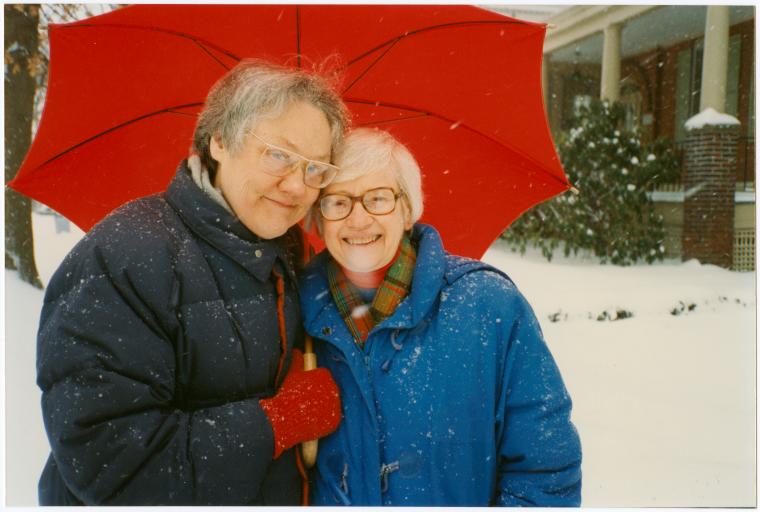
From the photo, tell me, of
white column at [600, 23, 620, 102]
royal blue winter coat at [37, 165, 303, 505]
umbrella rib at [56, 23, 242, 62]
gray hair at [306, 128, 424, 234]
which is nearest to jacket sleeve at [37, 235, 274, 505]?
royal blue winter coat at [37, 165, 303, 505]

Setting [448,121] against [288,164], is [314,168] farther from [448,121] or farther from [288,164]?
[448,121]

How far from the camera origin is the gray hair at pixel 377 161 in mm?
1891

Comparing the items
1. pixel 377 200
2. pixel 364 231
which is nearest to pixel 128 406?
pixel 364 231

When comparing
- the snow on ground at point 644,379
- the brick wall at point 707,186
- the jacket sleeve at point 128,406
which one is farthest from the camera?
the brick wall at point 707,186

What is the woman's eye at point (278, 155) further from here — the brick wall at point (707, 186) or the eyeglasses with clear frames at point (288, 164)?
the brick wall at point (707, 186)

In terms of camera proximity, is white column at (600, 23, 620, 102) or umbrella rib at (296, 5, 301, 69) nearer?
umbrella rib at (296, 5, 301, 69)

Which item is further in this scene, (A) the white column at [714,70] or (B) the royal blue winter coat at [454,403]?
(A) the white column at [714,70]

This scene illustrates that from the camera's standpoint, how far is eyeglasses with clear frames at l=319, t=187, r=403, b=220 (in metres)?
1.92

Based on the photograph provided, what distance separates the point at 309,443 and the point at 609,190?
6.72 meters

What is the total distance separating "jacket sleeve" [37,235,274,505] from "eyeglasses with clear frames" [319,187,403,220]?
0.60 meters

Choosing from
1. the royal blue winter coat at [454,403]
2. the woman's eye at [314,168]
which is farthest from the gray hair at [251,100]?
the royal blue winter coat at [454,403]

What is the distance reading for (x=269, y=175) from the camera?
5.74ft

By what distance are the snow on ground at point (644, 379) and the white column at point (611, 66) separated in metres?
3.29

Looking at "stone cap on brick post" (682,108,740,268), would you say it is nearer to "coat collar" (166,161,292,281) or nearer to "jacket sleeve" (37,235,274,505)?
"coat collar" (166,161,292,281)
